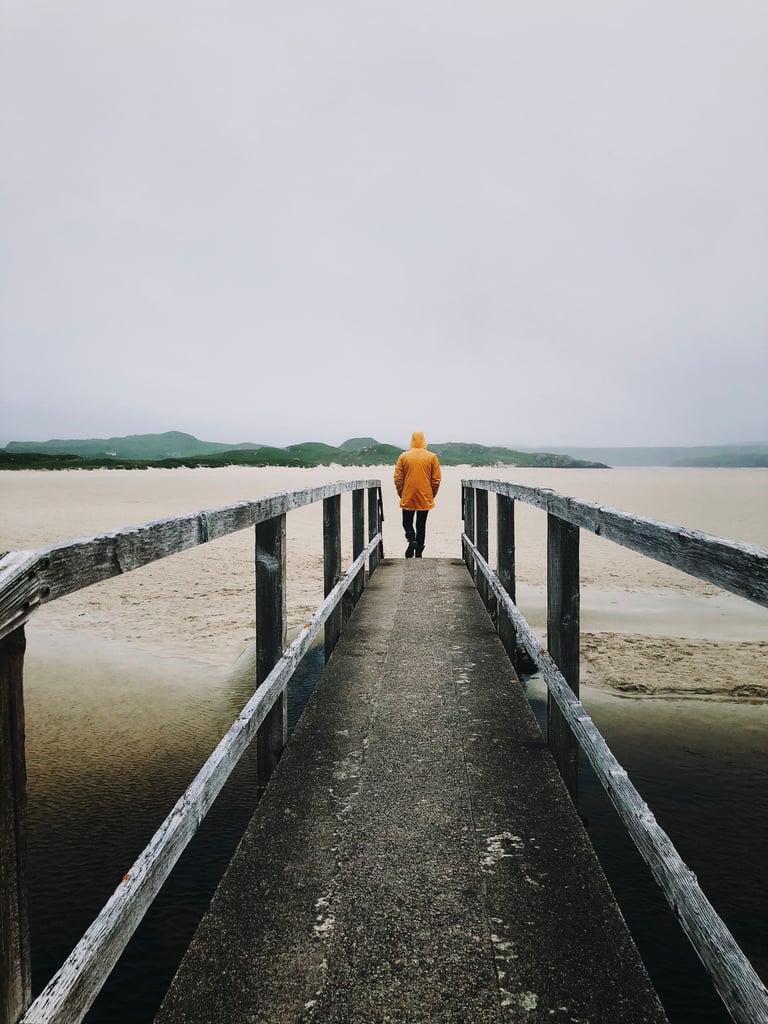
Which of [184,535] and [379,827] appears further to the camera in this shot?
[379,827]

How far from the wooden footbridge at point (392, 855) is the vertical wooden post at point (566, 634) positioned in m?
0.01

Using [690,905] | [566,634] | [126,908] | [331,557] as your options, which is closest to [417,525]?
[331,557]

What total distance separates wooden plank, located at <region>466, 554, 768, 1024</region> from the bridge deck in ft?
1.10

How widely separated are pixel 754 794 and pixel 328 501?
11.5ft

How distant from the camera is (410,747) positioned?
3.19 meters

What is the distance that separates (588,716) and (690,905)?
105 centimetres

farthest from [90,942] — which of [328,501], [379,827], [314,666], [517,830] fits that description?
[314,666]

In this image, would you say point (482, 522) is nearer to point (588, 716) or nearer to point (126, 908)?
point (588, 716)

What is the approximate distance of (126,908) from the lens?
1419mm

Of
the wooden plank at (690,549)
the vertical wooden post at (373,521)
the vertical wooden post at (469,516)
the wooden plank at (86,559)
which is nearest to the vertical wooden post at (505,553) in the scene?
the wooden plank at (690,549)

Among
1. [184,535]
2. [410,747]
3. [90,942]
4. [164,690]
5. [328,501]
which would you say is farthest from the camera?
[164,690]

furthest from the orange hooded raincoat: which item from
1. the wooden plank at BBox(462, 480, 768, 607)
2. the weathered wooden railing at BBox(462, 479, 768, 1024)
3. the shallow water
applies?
the wooden plank at BBox(462, 480, 768, 607)

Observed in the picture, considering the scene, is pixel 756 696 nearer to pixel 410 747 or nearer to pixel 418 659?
pixel 418 659

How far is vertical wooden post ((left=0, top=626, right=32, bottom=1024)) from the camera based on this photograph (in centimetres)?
110
